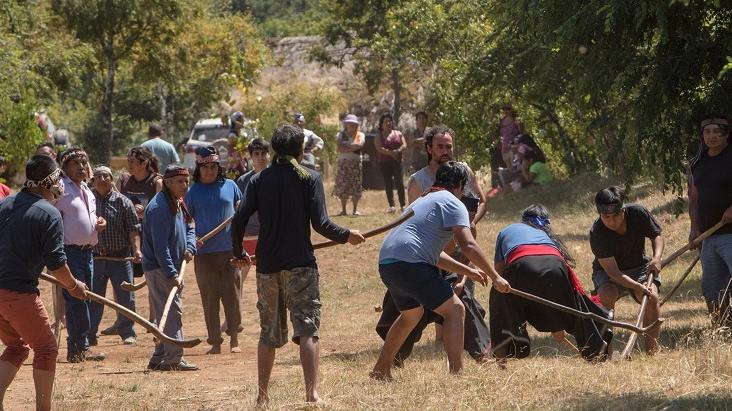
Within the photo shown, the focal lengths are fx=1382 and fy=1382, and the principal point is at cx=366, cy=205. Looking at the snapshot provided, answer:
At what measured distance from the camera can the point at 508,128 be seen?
25.5m

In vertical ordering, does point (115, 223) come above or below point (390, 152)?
below

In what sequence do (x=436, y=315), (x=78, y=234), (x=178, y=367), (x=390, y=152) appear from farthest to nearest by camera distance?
(x=390, y=152)
(x=78, y=234)
(x=178, y=367)
(x=436, y=315)

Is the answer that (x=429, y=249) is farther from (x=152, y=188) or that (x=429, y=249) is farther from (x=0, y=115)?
(x=0, y=115)

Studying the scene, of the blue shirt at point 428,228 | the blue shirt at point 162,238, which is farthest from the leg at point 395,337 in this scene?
the blue shirt at point 162,238

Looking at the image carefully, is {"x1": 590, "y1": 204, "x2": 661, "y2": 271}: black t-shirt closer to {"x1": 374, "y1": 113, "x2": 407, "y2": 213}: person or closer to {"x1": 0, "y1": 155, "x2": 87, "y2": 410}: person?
{"x1": 0, "y1": 155, "x2": 87, "y2": 410}: person

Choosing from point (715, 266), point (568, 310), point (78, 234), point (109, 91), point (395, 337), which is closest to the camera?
point (395, 337)

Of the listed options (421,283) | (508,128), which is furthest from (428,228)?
→ (508,128)

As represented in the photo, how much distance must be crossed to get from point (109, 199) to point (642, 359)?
5.44 metres

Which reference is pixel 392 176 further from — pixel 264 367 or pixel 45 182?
pixel 45 182

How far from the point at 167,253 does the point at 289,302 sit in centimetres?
319

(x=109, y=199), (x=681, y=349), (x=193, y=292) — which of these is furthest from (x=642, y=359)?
(x=193, y=292)

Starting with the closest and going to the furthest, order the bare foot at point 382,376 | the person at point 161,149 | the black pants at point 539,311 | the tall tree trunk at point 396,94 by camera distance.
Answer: the bare foot at point 382,376 < the black pants at point 539,311 < the person at point 161,149 < the tall tree trunk at point 396,94

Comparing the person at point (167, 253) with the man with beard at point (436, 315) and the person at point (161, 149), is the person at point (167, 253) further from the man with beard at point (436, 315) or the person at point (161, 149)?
the person at point (161, 149)

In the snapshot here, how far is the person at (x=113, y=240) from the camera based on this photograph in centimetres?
1286
